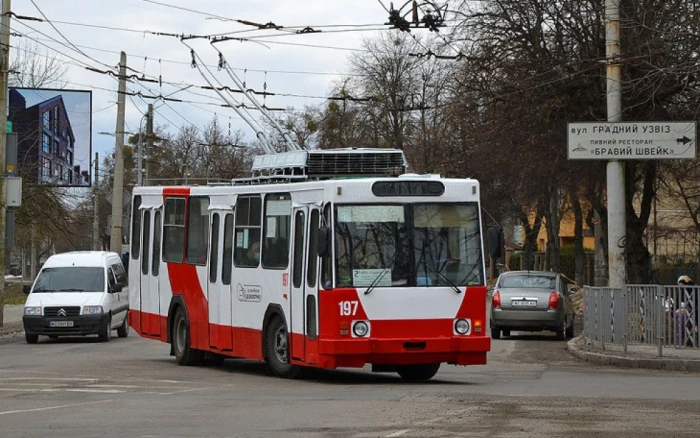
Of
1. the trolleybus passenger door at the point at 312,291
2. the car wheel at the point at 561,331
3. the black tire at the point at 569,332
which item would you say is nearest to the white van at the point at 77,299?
the car wheel at the point at 561,331

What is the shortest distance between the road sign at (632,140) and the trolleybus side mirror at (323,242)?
853cm

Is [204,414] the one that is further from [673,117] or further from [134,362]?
[673,117]

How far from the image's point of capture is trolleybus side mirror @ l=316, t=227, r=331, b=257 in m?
15.8

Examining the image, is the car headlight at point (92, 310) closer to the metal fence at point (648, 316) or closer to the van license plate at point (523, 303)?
the van license plate at point (523, 303)

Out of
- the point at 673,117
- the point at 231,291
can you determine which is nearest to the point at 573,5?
the point at 673,117

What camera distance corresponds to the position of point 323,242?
15.8 metres

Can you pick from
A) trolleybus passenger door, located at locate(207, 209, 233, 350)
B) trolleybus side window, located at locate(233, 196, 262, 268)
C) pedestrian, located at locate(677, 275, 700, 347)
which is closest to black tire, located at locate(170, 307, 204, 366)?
trolleybus passenger door, located at locate(207, 209, 233, 350)

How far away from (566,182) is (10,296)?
38.5 meters

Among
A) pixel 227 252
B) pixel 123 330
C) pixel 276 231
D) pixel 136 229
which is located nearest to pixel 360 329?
pixel 276 231

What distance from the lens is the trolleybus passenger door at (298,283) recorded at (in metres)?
16.7

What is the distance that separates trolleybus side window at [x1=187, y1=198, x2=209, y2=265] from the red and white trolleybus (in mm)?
1047

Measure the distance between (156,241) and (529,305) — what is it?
10.7m

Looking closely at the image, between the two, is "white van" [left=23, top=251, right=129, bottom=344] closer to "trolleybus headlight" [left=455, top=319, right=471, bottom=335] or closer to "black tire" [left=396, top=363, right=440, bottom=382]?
"black tire" [left=396, top=363, right=440, bottom=382]

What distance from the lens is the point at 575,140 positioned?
23297 mm
